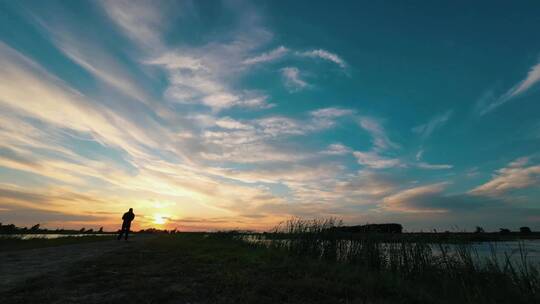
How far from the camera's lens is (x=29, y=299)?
5703 millimetres

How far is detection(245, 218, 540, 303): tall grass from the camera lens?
846cm

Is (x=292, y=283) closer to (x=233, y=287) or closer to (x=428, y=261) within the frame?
(x=233, y=287)

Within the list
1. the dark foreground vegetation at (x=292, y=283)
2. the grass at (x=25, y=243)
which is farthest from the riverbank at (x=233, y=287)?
the grass at (x=25, y=243)

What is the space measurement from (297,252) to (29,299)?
12.8 meters

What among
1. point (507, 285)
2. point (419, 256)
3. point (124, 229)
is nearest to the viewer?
point (507, 285)

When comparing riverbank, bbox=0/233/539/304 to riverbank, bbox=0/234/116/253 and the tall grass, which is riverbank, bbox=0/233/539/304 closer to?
the tall grass

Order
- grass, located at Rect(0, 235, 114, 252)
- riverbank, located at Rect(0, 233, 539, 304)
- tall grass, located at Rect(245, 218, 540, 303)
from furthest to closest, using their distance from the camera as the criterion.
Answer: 1. grass, located at Rect(0, 235, 114, 252)
2. tall grass, located at Rect(245, 218, 540, 303)
3. riverbank, located at Rect(0, 233, 539, 304)

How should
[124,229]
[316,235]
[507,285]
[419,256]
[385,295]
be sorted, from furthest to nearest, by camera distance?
[124,229], [316,235], [419,256], [507,285], [385,295]

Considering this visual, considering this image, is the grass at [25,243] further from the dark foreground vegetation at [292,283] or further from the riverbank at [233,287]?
the riverbank at [233,287]

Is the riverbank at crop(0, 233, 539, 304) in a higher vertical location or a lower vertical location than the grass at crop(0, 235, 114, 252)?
lower

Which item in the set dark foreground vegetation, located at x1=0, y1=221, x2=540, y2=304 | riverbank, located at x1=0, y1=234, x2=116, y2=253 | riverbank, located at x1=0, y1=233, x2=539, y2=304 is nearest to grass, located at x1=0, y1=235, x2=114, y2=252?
riverbank, located at x1=0, y1=234, x2=116, y2=253

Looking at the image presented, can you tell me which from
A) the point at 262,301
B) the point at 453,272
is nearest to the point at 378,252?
the point at 453,272

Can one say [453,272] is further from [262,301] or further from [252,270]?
[262,301]

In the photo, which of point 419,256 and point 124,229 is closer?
point 419,256
